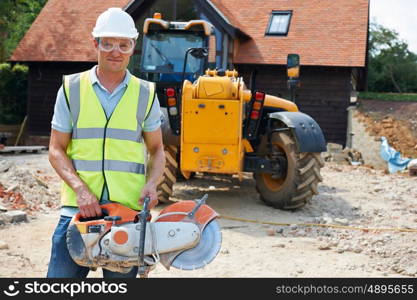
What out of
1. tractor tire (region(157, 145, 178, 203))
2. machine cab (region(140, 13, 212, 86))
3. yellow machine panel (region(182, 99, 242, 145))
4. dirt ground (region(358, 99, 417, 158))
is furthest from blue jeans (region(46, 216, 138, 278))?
dirt ground (region(358, 99, 417, 158))

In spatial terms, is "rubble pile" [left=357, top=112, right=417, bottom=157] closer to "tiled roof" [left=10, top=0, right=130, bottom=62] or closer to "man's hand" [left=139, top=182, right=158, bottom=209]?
"tiled roof" [left=10, top=0, right=130, bottom=62]

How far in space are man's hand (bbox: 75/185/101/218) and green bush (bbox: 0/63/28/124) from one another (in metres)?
20.4

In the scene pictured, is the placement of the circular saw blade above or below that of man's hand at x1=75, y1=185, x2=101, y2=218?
below

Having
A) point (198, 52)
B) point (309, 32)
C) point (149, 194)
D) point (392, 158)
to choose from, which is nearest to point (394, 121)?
point (392, 158)

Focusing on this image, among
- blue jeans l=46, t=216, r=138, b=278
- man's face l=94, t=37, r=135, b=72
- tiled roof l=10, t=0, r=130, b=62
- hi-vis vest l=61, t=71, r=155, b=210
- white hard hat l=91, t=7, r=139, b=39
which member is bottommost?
blue jeans l=46, t=216, r=138, b=278

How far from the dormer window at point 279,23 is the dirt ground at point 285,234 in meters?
9.46

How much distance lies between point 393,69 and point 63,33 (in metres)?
Answer: 17.8

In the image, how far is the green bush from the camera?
22.3 metres

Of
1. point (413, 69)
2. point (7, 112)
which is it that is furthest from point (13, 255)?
point (413, 69)

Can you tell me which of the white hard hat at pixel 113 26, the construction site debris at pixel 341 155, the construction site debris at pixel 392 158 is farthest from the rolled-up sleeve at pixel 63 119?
the construction site debris at pixel 341 155

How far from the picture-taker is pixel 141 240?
2875 mm

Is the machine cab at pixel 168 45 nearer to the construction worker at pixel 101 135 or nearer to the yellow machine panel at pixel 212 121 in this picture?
the yellow machine panel at pixel 212 121

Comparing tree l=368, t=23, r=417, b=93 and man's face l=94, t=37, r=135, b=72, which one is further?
tree l=368, t=23, r=417, b=93

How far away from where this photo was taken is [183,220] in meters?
3.00
